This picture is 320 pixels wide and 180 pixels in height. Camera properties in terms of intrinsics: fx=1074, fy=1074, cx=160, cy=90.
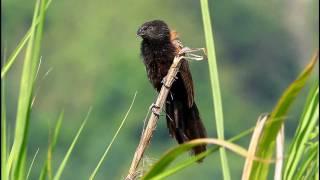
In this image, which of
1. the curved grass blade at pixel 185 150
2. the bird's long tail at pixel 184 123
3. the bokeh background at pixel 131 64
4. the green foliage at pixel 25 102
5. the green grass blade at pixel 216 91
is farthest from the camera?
the bokeh background at pixel 131 64

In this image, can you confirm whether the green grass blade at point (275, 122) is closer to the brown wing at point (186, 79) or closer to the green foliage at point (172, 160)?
the green foliage at point (172, 160)

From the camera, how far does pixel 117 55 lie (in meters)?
35.4

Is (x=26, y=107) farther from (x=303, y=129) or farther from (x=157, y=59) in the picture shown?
(x=157, y=59)

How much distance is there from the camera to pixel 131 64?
33.1m

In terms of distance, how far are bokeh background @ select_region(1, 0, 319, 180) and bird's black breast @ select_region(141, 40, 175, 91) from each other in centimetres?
2245

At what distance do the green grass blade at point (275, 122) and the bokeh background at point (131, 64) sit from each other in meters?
24.6

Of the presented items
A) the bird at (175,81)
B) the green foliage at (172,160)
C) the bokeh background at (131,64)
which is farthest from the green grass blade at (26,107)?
the bokeh background at (131,64)

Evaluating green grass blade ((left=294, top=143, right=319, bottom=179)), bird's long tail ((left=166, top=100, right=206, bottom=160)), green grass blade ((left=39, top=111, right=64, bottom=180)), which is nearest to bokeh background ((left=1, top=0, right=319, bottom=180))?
bird's long tail ((left=166, top=100, right=206, bottom=160))

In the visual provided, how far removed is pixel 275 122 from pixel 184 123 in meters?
1.60

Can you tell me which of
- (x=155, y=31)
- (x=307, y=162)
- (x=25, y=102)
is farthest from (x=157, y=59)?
(x=25, y=102)

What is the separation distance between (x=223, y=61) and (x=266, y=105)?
4271mm

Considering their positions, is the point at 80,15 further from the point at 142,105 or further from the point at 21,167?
the point at 21,167

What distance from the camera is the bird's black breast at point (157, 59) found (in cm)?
375

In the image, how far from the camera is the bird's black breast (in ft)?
12.3
